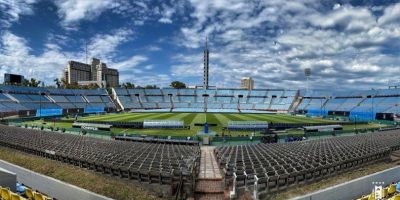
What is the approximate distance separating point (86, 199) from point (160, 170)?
3.88 m

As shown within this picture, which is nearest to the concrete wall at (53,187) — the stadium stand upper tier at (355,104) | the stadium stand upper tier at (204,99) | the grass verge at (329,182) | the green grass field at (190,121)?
the grass verge at (329,182)

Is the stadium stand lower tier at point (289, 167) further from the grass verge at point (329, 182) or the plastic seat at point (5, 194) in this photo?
the plastic seat at point (5, 194)

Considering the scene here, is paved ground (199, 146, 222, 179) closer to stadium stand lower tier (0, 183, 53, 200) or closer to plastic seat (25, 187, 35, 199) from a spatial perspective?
stadium stand lower tier (0, 183, 53, 200)

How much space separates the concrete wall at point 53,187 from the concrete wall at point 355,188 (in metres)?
8.94

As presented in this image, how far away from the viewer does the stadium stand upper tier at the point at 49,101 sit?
78.8m

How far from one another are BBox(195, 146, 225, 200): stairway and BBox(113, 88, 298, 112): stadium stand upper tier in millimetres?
91254

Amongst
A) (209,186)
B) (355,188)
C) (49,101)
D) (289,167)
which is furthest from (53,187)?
(49,101)

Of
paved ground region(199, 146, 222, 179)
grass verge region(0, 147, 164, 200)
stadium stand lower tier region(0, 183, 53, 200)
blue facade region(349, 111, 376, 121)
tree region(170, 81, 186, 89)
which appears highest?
tree region(170, 81, 186, 89)

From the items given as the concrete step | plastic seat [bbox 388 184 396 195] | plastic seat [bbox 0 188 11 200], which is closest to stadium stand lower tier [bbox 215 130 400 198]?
the concrete step

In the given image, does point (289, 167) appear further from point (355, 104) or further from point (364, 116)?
point (355, 104)

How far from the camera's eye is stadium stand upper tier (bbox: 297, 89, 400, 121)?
8312 cm

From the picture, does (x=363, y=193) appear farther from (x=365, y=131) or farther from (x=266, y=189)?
(x=365, y=131)

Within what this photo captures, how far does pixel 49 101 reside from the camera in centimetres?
9575

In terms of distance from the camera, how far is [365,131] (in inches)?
1870
